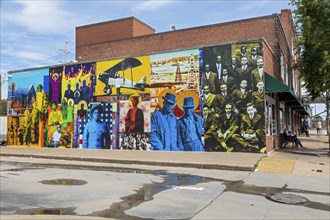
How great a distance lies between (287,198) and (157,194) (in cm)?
300

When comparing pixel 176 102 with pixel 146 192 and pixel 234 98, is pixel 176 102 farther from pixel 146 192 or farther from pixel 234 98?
pixel 146 192

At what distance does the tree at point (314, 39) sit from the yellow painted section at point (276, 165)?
19.6ft

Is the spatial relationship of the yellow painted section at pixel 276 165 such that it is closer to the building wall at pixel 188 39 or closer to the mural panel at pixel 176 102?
the mural panel at pixel 176 102

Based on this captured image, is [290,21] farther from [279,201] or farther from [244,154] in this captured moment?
[279,201]

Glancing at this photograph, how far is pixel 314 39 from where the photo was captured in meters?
17.1

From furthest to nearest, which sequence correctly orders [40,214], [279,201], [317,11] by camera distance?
[317,11]
[279,201]
[40,214]

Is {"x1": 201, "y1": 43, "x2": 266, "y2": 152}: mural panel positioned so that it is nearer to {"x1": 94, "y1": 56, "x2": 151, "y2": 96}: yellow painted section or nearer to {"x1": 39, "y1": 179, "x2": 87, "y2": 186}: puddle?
{"x1": 94, "y1": 56, "x2": 151, "y2": 96}: yellow painted section

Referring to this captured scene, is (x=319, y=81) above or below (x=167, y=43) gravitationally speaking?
below

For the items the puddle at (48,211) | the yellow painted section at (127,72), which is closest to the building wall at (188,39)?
the yellow painted section at (127,72)

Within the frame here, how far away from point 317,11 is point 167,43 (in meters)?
18.5

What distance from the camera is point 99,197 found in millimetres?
7598

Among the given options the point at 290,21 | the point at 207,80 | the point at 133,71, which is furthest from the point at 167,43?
the point at 207,80

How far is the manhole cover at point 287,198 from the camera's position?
748 centimetres

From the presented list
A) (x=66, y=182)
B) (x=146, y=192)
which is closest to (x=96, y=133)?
(x=66, y=182)
